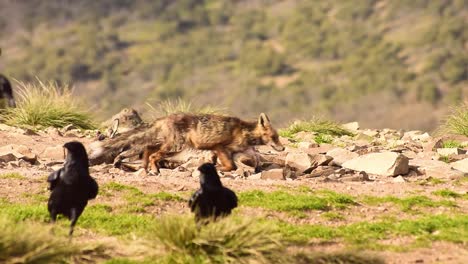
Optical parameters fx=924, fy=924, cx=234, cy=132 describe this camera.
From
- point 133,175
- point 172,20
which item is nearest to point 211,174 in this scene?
point 133,175

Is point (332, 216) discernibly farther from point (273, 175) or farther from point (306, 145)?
point (306, 145)

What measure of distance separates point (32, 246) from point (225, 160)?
5935 mm

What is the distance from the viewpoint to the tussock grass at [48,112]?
19172 mm

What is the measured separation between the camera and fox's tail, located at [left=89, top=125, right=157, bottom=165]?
44.9ft

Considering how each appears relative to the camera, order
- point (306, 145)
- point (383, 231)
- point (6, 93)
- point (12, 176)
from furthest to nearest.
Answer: point (6, 93), point (306, 145), point (12, 176), point (383, 231)

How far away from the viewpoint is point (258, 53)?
82.4 m

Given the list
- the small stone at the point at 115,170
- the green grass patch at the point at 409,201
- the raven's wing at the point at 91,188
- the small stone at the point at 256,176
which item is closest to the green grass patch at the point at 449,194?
the green grass patch at the point at 409,201

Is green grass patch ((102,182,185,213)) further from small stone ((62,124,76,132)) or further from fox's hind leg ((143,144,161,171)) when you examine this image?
small stone ((62,124,76,132))

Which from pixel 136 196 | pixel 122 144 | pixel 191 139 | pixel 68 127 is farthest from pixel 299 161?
pixel 68 127

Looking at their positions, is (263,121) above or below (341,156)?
above

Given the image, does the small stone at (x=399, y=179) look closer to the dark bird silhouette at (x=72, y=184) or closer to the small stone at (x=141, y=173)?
the small stone at (x=141, y=173)

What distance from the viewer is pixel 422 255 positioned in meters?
8.82

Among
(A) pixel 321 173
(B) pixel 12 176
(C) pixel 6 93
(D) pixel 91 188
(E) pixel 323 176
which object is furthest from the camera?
(C) pixel 6 93

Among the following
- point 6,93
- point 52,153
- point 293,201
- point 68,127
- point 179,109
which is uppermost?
point 6,93
